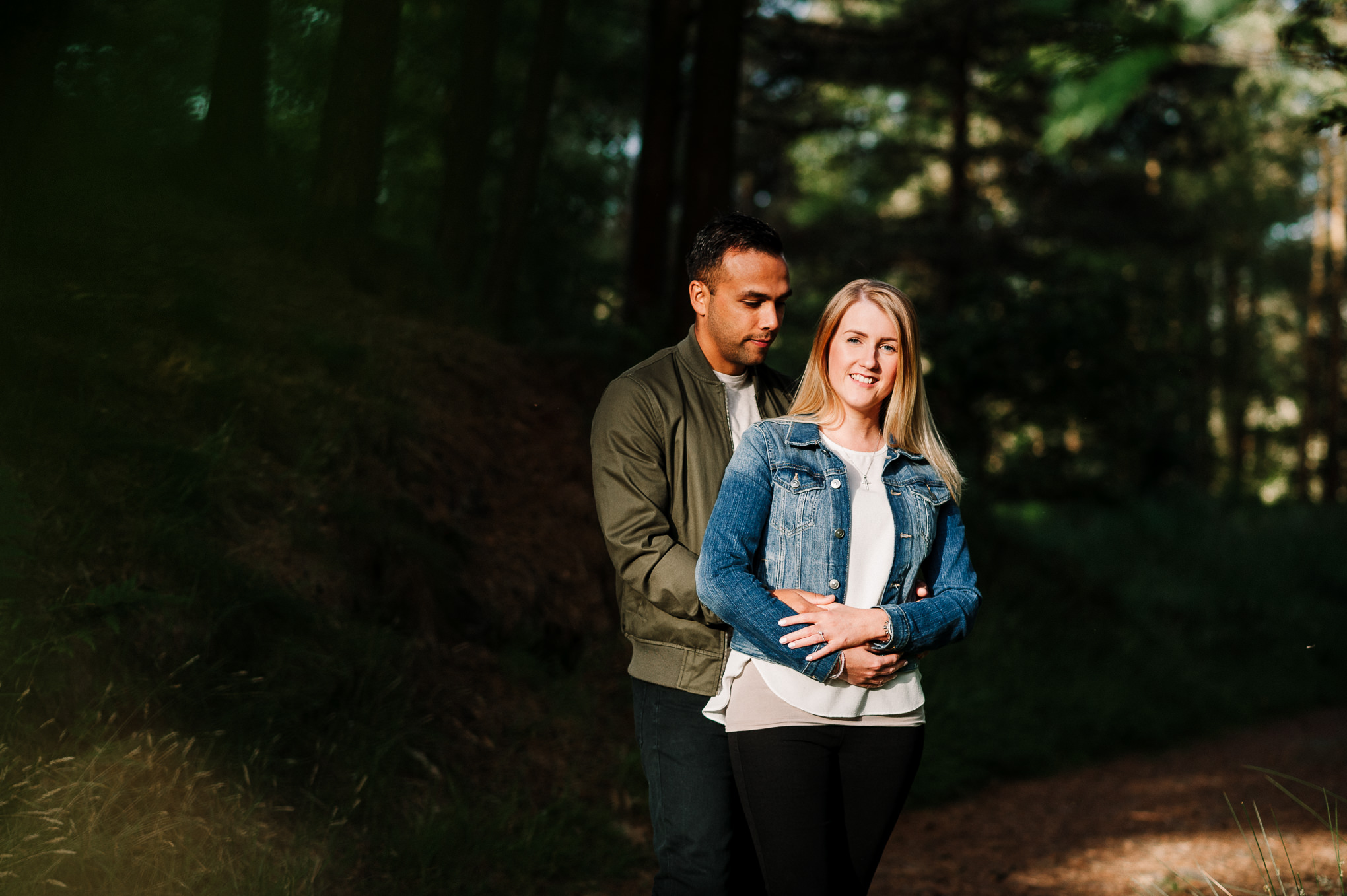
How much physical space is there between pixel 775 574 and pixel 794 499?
0.65 feet

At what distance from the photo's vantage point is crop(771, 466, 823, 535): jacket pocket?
2736 millimetres

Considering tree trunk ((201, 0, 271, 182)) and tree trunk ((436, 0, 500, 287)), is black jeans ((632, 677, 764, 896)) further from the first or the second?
tree trunk ((436, 0, 500, 287))

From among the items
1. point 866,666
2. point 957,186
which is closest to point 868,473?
point 866,666

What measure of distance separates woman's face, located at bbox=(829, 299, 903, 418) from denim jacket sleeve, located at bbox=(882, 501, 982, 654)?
0.38m

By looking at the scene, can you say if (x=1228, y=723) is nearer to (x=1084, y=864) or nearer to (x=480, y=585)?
(x=1084, y=864)

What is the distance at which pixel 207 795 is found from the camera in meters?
4.29

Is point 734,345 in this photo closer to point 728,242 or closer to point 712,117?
point 728,242

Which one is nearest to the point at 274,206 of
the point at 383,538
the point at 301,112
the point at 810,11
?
the point at 301,112

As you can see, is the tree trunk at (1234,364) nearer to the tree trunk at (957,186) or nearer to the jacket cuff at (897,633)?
the tree trunk at (957,186)

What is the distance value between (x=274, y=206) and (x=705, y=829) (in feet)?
25.6

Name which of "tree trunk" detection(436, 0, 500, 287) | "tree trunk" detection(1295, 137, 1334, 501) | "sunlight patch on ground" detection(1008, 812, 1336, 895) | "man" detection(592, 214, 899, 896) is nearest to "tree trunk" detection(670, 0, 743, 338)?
"tree trunk" detection(436, 0, 500, 287)

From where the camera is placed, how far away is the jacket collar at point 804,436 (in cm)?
280

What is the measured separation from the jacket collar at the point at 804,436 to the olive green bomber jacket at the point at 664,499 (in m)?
0.34

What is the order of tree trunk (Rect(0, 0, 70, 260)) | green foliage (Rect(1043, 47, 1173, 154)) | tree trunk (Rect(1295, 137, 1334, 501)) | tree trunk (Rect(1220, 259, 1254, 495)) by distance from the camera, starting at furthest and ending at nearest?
tree trunk (Rect(1220, 259, 1254, 495)) < tree trunk (Rect(1295, 137, 1334, 501)) < tree trunk (Rect(0, 0, 70, 260)) < green foliage (Rect(1043, 47, 1173, 154))
